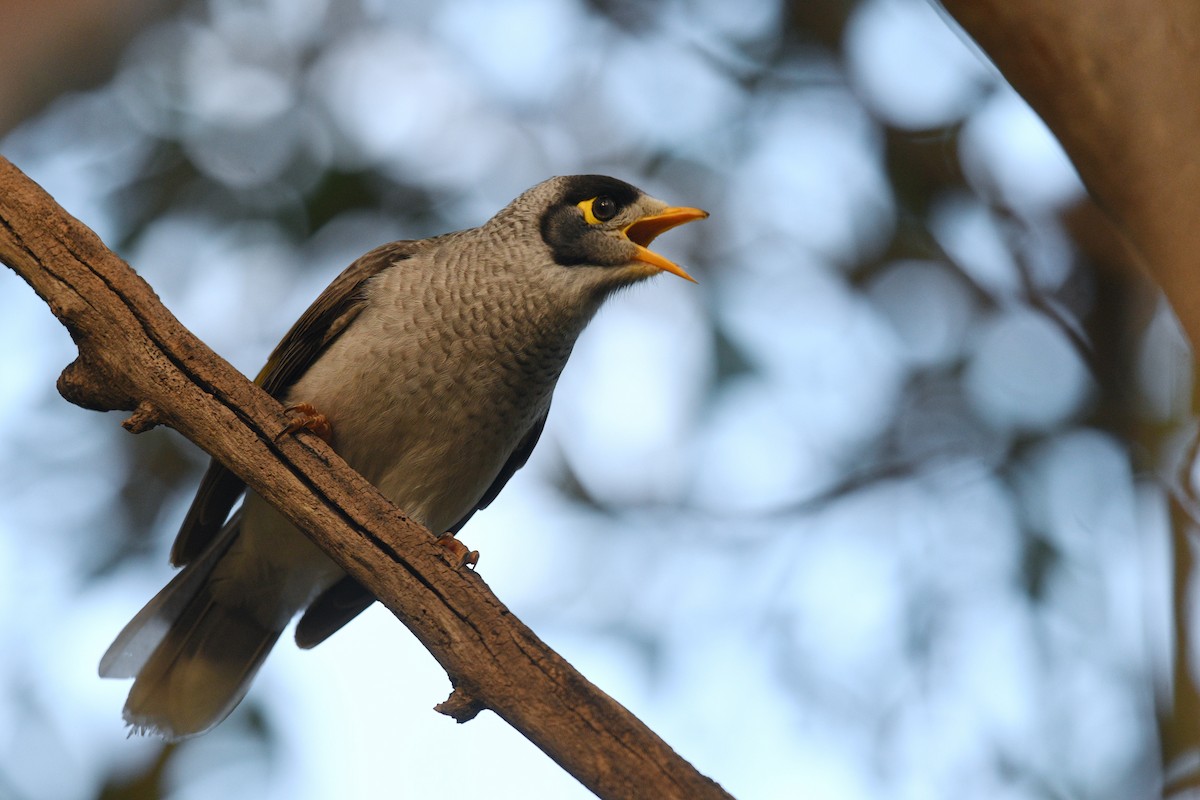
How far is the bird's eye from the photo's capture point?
13.8ft

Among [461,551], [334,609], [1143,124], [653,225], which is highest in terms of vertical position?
[1143,124]

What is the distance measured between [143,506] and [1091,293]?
4.89m

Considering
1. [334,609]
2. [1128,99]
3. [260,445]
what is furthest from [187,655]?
[1128,99]

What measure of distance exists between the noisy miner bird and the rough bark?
1425 millimetres

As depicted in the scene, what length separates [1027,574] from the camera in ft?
18.5

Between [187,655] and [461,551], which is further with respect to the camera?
[187,655]

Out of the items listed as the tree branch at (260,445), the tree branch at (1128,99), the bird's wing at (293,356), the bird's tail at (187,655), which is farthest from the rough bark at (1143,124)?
the bird's tail at (187,655)

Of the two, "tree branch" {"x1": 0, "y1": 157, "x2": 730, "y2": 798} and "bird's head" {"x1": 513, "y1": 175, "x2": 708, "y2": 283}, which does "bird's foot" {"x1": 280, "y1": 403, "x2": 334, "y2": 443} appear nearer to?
"tree branch" {"x1": 0, "y1": 157, "x2": 730, "y2": 798}

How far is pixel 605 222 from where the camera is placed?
4203 millimetres

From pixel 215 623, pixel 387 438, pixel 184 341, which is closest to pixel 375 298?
pixel 387 438

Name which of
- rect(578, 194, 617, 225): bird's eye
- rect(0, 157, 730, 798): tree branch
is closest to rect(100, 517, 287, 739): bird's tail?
rect(0, 157, 730, 798): tree branch

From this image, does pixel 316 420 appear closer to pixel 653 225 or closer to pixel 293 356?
pixel 293 356

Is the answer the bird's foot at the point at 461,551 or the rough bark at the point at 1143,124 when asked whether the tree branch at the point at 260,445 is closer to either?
the bird's foot at the point at 461,551

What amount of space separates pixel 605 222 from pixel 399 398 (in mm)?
1042
